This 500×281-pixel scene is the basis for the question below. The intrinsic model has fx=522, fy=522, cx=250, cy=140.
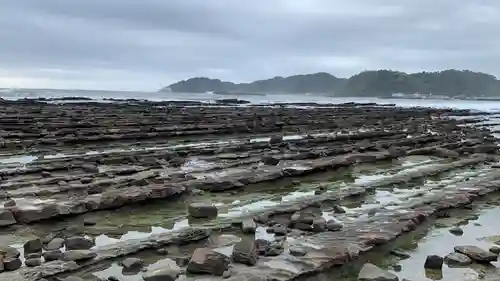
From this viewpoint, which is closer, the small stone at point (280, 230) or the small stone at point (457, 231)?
the small stone at point (280, 230)

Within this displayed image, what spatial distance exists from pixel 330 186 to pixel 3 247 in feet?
27.9

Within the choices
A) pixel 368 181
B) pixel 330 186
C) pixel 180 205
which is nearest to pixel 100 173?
pixel 180 205

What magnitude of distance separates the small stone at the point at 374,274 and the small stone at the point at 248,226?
98.0 inches

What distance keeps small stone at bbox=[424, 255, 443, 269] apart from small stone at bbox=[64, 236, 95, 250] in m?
5.22

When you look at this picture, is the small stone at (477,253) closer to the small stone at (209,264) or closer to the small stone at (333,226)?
the small stone at (333,226)

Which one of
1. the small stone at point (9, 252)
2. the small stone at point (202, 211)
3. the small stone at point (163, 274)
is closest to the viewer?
the small stone at point (163, 274)

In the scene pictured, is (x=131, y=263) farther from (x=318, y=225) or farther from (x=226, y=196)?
(x=226, y=196)

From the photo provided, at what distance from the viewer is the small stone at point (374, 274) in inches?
276

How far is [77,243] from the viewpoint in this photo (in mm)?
8180

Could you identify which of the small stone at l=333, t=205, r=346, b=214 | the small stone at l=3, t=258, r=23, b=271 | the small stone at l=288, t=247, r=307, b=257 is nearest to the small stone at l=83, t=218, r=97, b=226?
the small stone at l=3, t=258, r=23, b=271

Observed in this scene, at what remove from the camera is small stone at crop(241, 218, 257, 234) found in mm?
9305

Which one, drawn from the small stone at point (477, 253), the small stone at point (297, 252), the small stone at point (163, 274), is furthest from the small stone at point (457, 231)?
the small stone at point (163, 274)

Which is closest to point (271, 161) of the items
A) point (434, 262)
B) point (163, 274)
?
point (434, 262)

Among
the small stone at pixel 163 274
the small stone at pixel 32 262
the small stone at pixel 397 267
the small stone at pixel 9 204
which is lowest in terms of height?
the small stone at pixel 397 267
